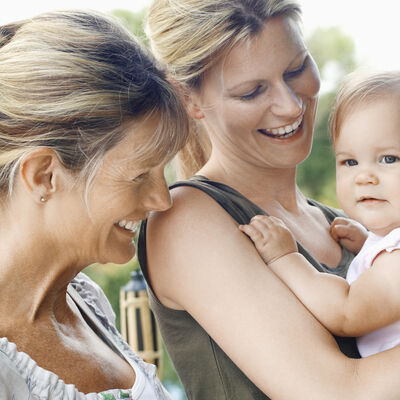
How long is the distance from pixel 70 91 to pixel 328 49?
498 centimetres

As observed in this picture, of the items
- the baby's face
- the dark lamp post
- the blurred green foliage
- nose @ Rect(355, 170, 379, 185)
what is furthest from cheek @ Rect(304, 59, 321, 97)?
the blurred green foliage

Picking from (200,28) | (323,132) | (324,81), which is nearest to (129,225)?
(200,28)

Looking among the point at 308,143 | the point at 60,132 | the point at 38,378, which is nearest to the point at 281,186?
the point at 308,143

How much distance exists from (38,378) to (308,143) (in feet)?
3.45

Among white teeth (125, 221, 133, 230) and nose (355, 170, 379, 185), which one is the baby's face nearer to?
nose (355, 170, 379, 185)

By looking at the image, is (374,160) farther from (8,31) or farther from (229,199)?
(8,31)

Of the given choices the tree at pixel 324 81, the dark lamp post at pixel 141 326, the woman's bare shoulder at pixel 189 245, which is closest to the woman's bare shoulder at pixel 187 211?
the woman's bare shoulder at pixel 189 245

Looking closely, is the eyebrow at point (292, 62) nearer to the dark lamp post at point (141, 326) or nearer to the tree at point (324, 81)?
the dark lamp post at point (141, 326)

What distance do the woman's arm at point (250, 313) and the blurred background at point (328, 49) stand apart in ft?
11.9

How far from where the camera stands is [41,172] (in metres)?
1.38

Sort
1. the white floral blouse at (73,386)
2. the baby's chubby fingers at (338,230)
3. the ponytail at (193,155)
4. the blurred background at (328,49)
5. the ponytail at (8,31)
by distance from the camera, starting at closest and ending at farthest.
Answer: the white floral blouse at (73,386)
the ponytail at (8,31)
the baby's chubby fingers at (338,230)
the ponytail at (193,155)
the blurred background at (328,49)

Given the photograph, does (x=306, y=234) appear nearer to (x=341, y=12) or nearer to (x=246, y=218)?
(x=246, y=218)

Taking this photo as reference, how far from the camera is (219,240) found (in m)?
1.49

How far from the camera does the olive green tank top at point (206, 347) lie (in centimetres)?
156
